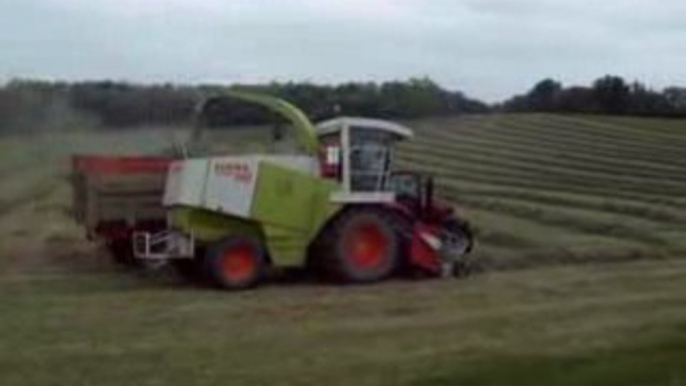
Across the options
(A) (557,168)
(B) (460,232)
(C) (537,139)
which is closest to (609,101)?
(C) (537,139)

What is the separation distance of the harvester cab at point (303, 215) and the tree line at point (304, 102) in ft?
6.29

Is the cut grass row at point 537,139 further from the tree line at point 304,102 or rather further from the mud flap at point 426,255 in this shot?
the mud flap at point 426,255

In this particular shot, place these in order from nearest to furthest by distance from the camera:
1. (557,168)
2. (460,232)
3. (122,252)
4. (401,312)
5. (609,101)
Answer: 1. (401,312)
2. (122,252)
3. (460,232)
4. (557,168)
5. (609,101)

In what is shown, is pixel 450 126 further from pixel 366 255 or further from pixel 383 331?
pixel 383 331

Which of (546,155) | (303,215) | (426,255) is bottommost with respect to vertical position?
(546,155)

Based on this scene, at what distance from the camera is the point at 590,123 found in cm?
5678

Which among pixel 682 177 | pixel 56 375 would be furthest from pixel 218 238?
pixel 682 177

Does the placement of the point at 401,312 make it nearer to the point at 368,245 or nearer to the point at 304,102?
the point at 368,245

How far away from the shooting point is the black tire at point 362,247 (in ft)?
71.5

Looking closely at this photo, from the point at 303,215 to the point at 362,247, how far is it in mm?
942

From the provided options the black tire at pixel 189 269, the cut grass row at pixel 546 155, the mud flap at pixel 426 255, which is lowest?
the cut grass row at pixel 546 155

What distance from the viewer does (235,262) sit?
21.2 metres

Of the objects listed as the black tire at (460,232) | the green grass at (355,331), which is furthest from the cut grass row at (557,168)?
the green grass at (355,331)

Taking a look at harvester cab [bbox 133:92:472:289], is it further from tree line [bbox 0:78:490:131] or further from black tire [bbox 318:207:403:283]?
tree line [bbox 0:78:490:131]
